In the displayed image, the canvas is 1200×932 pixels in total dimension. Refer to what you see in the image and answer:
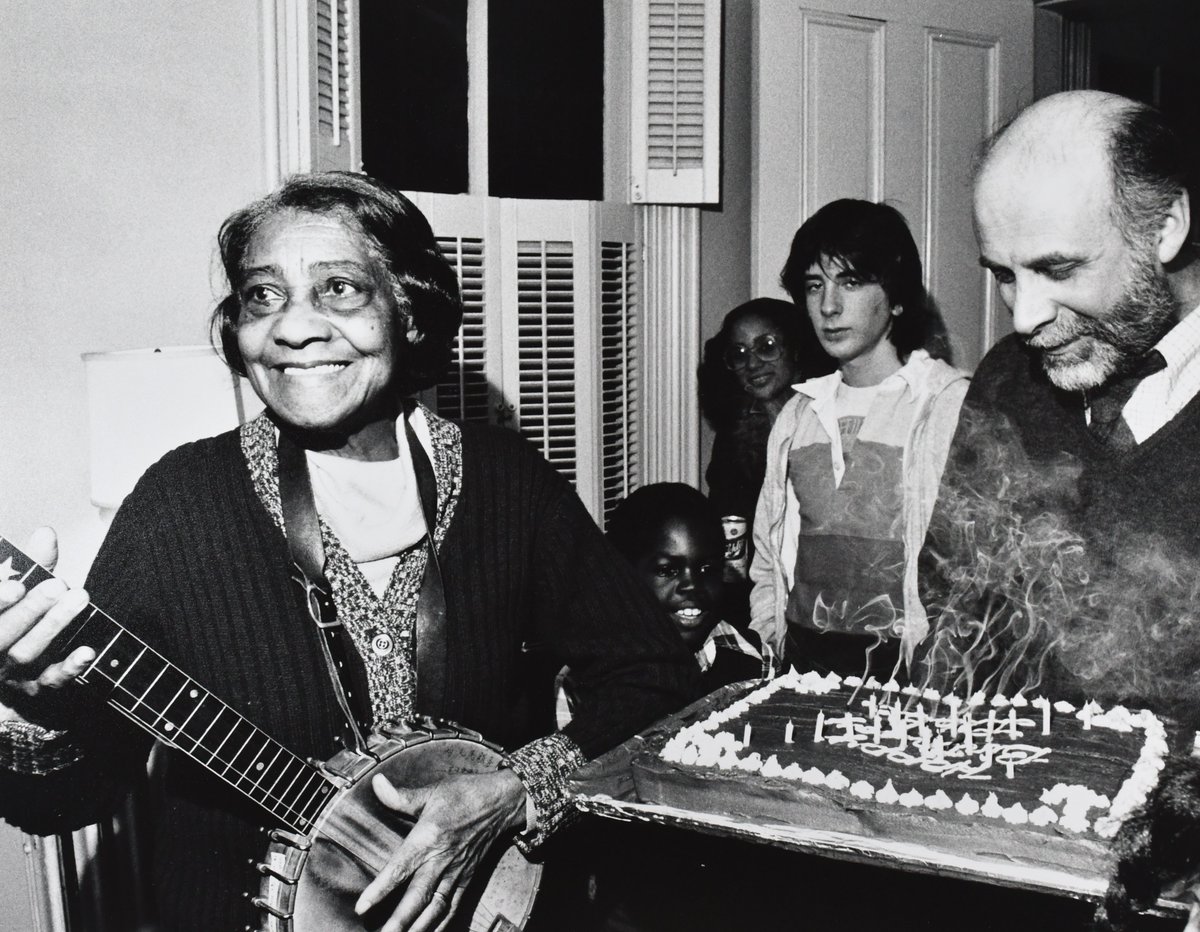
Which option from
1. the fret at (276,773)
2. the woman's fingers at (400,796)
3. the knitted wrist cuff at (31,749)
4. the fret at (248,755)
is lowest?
the woman's fingers at (400,796)

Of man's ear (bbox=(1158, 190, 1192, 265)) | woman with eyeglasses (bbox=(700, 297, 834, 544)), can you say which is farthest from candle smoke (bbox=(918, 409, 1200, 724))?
woman with eyeglasses (bbox=(700, 297, 834, 544))

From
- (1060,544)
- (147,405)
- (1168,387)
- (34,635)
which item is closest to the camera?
(34,635)

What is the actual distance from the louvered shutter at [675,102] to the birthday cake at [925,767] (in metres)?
3.11

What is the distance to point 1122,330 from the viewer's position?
245 centimetres

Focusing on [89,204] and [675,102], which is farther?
[675,102]

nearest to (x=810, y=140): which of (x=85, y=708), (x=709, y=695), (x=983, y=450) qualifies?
(x=983, y=450)

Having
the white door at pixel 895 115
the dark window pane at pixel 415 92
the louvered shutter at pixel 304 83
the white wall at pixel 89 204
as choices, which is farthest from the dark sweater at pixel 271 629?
the white door at pixel 895 115

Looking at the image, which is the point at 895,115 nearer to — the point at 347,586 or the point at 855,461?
the point at 855,461

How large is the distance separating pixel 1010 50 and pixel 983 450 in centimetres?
368

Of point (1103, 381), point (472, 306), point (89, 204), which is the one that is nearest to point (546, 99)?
point (472, 306)

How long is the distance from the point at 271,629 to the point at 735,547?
2.77m

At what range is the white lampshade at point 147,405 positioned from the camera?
10.0 feet

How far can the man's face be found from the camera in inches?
96.2

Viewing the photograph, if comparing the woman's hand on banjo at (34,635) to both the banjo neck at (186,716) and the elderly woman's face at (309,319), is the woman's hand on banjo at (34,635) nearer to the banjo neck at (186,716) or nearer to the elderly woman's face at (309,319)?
the banjo neck at (186,716)
